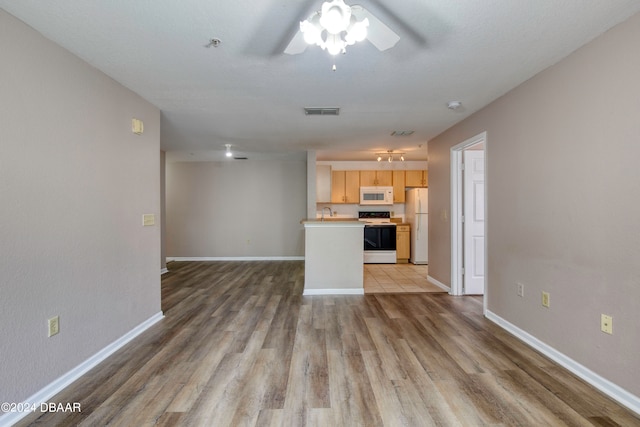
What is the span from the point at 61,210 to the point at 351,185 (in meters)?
5.20

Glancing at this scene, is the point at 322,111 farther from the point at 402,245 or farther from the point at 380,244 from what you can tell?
the point at 402,245

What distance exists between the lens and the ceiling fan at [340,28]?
127 centimetres

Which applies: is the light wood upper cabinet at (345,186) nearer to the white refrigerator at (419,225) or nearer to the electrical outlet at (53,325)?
the white refrigerator at (419,225)

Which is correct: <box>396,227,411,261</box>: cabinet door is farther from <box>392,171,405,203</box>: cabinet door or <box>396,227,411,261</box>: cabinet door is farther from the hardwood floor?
the hardwood floor

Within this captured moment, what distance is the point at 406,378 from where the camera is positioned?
201cm

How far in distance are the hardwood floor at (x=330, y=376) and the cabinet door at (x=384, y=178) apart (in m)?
3.60

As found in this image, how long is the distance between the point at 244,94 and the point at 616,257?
313 cm

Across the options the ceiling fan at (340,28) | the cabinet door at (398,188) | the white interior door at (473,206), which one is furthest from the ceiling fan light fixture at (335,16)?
the cabinet door at (398,188)

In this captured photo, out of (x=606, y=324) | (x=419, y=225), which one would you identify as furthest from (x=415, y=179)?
(x=606, y=324)

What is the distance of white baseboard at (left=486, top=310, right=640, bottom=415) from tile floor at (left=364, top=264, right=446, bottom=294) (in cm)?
157

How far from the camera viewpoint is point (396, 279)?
4926mm

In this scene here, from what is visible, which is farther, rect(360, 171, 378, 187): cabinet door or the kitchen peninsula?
rect(360, 171, 378, 187): cabinet door

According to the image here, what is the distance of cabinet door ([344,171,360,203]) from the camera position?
6492 mm

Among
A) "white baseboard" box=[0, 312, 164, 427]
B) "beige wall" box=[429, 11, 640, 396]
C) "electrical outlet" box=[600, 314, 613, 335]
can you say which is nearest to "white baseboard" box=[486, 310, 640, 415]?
"beige wall" box=[429, 11, 640, 396]
